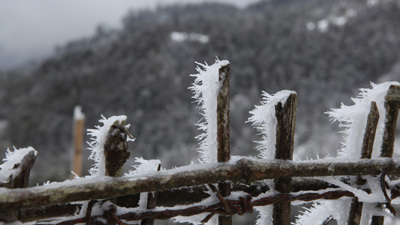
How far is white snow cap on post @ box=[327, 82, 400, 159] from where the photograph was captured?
119 centimetres

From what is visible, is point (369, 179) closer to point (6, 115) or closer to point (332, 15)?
point (6, 115)

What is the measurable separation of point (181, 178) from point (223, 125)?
0.63 feet

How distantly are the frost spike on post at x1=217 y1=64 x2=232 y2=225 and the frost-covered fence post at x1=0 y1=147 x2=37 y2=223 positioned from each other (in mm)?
494

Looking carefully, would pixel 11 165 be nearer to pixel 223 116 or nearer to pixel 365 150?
pixel 223 116

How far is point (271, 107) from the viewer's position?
1065 mm

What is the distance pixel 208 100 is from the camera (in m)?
0.99

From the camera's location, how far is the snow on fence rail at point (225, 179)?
0.84 m

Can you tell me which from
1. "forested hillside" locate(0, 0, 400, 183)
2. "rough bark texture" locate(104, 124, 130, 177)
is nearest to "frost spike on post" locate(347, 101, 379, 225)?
"rough bark texture" locate(104, 124, 130, 177)

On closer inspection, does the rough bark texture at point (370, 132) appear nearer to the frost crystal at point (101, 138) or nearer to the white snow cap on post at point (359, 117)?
the white snow cap on post at point (359, 117)

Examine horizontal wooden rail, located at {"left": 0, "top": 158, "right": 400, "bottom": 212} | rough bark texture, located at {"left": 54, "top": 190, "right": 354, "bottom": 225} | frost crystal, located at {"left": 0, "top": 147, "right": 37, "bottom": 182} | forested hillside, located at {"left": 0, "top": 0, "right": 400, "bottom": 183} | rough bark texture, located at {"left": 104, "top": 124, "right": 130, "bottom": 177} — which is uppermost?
forested hillside, located at {"left": 0, "top": 0, "right": 400, "bottom": 183}

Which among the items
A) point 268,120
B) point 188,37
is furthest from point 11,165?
point 188,37

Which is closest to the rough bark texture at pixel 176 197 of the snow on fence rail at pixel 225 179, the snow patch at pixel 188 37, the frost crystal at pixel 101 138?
the snow on fence rail at pixel 225 179

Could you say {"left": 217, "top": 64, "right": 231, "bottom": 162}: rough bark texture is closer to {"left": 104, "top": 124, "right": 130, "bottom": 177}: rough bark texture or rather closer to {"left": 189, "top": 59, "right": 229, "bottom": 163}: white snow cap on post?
{"left": 189, "top": 59, "right": 229, "bottom": 163}: white snow cap on post

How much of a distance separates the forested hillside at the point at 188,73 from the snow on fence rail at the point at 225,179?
2806 centimetres
